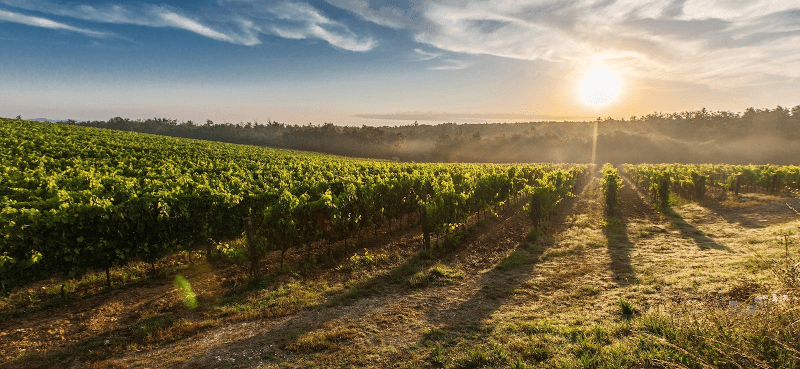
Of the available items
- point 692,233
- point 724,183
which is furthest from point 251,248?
point 724,183

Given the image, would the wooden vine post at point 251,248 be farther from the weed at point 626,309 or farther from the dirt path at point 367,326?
the weed at point 626,309

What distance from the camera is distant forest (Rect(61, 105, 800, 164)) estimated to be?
75.2 meters

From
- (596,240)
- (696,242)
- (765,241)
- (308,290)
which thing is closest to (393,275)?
(308,290)

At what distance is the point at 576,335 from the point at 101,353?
8.82m

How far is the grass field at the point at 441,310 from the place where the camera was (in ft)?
17.5

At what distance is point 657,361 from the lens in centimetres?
488

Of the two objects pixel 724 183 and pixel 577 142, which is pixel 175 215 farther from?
pixel 577 142

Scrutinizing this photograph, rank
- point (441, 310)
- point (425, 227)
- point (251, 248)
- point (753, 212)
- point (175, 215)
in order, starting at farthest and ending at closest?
point (753, 212)
point (425, 227)
point (175, 215)
point (251, 248)
point (441, 310)

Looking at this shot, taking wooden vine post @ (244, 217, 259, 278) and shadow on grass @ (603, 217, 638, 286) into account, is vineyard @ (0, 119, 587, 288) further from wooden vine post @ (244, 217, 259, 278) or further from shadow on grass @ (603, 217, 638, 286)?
shadow on grass @ (603, 217, 638, 286)

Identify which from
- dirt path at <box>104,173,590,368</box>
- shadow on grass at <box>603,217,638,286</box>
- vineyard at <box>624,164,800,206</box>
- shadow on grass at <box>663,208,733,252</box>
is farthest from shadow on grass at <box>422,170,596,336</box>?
vineyard at <box>624,164,800,206</box>

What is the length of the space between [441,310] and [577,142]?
316ft

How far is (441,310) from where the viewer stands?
25.1ft

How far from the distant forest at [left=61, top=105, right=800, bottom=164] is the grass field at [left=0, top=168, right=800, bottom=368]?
210 feet

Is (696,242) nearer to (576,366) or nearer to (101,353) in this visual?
(576,366)
